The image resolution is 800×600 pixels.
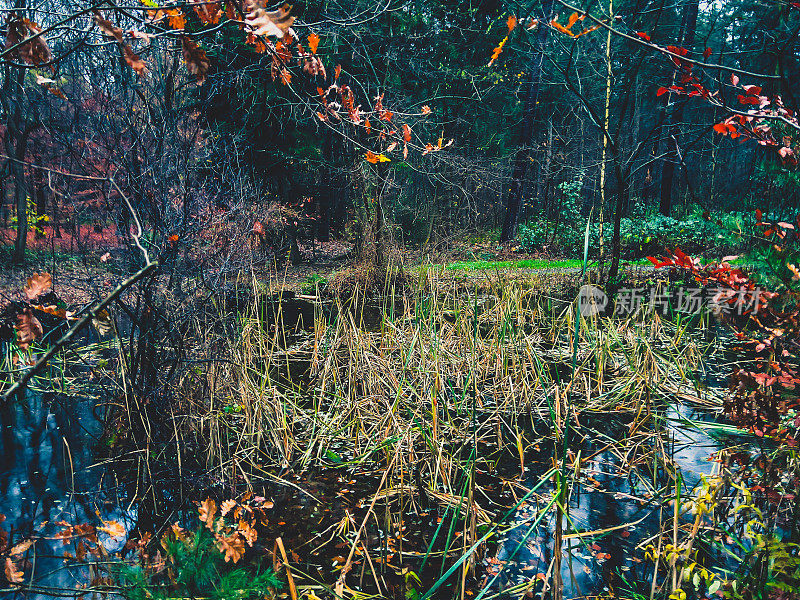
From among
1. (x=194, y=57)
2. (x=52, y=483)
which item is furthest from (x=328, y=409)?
(x=194, y=57)

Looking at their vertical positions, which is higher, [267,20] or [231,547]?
[267,20]

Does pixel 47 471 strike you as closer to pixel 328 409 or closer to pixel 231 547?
pixel 328 409

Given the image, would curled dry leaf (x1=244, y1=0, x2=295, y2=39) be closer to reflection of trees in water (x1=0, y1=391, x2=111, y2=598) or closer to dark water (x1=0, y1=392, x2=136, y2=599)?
dark water (x1=0, y1=392, x2=136, y2=599)

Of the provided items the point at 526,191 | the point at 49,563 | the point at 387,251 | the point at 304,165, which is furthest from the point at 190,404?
the point at 526,191

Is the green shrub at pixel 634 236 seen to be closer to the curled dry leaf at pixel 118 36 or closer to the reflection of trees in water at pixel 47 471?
the reflection of trees in water at pixel 47 471

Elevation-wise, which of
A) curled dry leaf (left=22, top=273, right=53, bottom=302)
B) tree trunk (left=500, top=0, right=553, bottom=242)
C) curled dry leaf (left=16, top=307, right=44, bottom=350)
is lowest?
curled dry leaf (left=16, top=307, right=44, bottom=350)

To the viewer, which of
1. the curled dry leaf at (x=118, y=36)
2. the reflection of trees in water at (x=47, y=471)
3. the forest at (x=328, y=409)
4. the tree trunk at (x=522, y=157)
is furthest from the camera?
the tree trunk at (x=522, y=157)

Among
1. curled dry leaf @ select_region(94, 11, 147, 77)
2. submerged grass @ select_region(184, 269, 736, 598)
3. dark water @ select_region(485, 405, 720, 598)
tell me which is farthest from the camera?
submerged grass @ select_region(184, 269, 736, 598)

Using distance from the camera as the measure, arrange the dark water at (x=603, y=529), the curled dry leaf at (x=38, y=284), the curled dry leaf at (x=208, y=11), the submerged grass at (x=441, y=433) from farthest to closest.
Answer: the submerged grass at (x=441, y=433) < the dark water at (x=603, y=529) < the curled dry leaf at (x=208, y=11) < the curled dry leaf at (x=38, y=284)

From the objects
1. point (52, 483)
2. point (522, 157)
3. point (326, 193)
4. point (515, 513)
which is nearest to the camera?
point (515, 513)

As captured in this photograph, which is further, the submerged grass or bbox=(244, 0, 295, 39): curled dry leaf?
the submerged grass

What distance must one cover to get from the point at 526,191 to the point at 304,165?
10.00 meters

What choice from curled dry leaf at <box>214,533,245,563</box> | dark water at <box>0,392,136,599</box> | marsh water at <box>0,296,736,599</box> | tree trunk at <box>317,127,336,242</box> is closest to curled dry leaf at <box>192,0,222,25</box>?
curled dry leaf at <box>214,533,245,563</box>

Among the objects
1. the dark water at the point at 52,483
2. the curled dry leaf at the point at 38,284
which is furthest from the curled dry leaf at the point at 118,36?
the dark water at the point at 52,483
